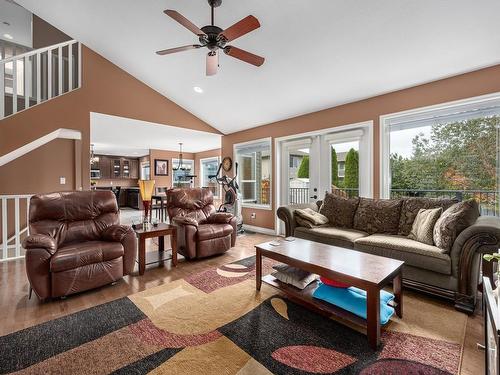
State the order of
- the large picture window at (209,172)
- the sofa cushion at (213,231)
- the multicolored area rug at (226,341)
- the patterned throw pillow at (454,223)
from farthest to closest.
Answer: the large picture window at (209,172)
the sofa cushion at (213,231)
the patterned throw pillow at (454,223)
the multicolored area rug at (226,341)

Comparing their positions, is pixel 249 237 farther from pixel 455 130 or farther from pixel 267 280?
pixel 455 130

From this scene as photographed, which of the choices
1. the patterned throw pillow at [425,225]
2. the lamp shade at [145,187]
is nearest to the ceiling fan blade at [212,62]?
the lamp shade at [145,187]

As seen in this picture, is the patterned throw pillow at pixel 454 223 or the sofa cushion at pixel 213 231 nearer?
the patterned throw pillow at pixel 454 223

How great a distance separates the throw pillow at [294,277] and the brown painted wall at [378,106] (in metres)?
2.14

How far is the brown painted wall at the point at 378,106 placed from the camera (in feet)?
9.37

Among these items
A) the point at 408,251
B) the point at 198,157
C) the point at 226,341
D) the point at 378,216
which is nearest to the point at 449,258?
the point at 408,251

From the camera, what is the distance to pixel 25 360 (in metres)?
1.53

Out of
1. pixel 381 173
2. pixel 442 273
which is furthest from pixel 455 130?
pixel 442 273

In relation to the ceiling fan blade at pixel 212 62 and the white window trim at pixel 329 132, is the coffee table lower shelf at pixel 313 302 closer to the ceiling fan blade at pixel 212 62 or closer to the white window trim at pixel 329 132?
the white window trim at pixel 329 132

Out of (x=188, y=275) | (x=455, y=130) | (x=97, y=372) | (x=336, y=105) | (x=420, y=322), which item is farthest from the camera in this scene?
(x=336, y=105)

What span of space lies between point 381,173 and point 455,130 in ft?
3.32

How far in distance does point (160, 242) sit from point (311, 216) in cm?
229

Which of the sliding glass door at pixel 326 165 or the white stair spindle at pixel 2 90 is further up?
the white stair spindle at pixel 2 90

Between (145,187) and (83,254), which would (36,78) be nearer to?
(145,187)
